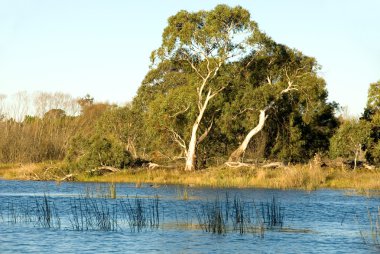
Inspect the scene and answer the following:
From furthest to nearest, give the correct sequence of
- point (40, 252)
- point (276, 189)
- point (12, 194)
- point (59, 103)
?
point (59, 103), point (276, 189), point (12, 194), point (40, 252)

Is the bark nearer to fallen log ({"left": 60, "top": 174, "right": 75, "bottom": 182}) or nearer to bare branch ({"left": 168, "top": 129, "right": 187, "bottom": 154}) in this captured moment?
bare branch ({"left": 168, "top": 129, "right": 187, "bottom": 154})

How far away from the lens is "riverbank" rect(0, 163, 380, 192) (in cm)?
4162

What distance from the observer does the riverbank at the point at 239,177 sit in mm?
41625

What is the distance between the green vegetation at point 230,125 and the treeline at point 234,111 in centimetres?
8

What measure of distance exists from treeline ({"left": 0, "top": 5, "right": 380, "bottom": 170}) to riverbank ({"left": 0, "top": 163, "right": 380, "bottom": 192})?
3.89 ft

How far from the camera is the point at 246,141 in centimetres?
5412

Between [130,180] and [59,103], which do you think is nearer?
[130,180]

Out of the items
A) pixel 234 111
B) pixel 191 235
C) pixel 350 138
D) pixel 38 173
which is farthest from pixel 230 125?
pixel 191 235

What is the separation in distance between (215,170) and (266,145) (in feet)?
31.9

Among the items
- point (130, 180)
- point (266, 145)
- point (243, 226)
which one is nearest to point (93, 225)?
point (243, 226)

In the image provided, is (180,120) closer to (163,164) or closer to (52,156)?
(163,164)

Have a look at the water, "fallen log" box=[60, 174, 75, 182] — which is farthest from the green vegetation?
the water

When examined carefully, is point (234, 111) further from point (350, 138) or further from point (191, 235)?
point (191, 235)

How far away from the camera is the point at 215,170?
49.2 m
